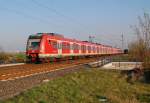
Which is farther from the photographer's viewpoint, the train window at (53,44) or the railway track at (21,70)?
the train window at (53,44)

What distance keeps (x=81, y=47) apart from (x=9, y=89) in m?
32.7

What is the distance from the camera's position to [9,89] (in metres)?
12.8

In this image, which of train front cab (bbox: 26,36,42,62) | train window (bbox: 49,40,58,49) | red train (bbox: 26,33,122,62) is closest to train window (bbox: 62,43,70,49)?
red train (bbox: 26,33,122,62)

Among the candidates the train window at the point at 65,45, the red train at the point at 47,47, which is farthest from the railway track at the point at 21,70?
the train window at the point at 65,45

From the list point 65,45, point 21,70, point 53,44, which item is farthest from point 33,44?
point 21,70

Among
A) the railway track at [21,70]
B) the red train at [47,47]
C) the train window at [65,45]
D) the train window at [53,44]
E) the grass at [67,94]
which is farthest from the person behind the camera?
the train window at [65,45]

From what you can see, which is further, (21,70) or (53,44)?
(53,44)

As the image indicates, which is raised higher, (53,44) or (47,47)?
(53,44)

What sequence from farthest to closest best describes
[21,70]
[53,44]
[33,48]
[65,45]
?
[65,45]
[53,44]
[33,48]
[21,70]

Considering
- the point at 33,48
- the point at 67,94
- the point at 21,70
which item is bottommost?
the point at 67,94

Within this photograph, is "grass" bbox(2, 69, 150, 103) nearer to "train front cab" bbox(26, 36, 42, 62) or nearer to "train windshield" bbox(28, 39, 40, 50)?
"train front cab" bbox(26, 36, 42, 62)

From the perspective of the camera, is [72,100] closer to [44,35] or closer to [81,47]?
[44,35]

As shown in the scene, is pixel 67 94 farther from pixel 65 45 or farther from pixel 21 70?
pixel 65 45

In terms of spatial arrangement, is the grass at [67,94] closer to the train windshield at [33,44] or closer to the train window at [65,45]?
the train windshield at [33,44]
